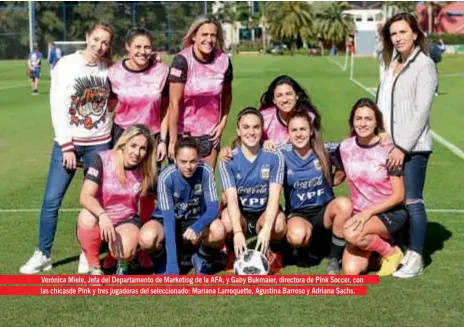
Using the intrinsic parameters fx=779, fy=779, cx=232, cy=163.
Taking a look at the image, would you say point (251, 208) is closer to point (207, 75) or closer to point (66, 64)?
point (207, 75)

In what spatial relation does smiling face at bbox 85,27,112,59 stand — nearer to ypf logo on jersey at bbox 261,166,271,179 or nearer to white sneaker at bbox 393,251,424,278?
ypf logo on jersey at bbox 261,166,271,179

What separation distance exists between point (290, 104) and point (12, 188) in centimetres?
503

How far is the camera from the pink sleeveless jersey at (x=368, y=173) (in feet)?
19.2

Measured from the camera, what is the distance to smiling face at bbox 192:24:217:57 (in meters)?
6.05

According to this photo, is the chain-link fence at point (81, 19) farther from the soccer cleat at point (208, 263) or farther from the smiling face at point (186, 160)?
the smiling face at point (186, 160)

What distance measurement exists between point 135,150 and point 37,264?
3.97ft

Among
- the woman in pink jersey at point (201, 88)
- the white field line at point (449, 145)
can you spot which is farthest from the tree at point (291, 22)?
the woman in pink jersey at point (201, 88)

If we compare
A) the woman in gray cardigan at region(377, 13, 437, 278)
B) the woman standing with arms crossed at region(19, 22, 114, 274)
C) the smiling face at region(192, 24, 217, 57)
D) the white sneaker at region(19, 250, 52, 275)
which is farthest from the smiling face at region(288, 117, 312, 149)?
the white sneaker at region(19, 250, 52, 275)

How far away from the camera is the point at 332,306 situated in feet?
16.6

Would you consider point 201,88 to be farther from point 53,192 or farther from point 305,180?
point 53,192

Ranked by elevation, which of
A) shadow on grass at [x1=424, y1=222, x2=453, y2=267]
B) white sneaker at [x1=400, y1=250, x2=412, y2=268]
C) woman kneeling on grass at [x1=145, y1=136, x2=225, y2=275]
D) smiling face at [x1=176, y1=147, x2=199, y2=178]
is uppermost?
smiling face at [x1=176, y1=147, x2=199, y2=178]

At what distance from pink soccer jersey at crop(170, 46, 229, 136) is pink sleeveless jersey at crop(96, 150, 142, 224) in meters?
0.72

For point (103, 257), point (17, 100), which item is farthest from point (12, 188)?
point (17, 100)
